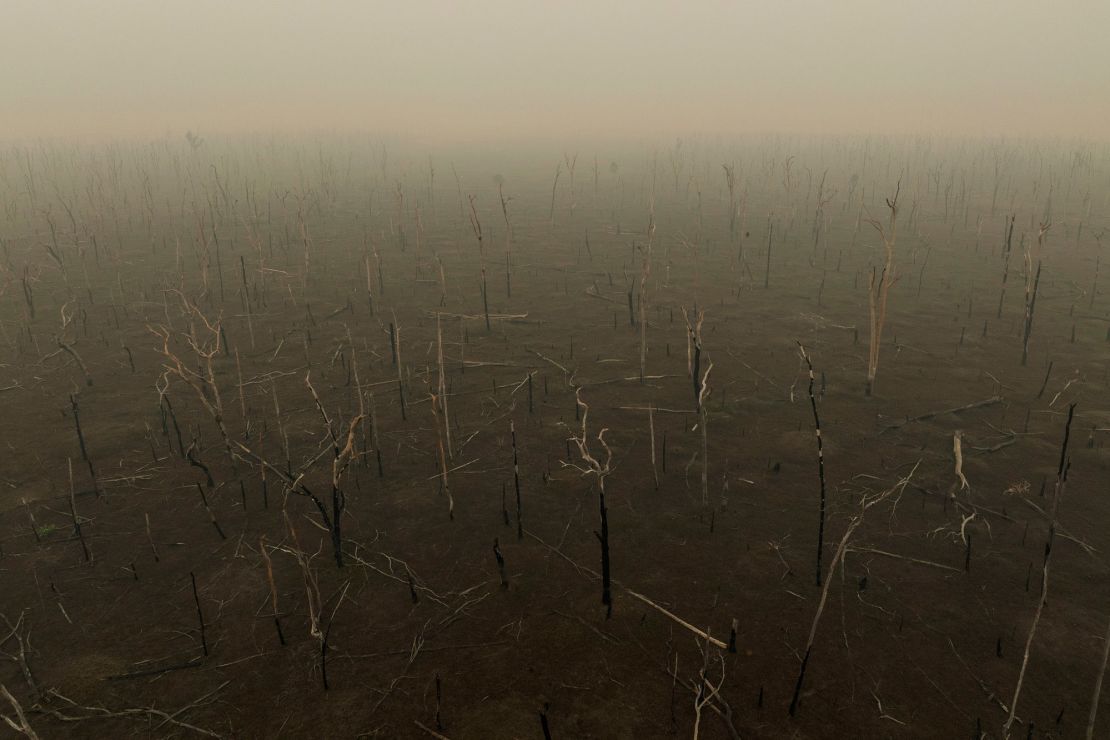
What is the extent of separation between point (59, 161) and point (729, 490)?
26435 millimetres

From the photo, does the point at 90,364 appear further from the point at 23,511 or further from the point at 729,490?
the point at 729,490

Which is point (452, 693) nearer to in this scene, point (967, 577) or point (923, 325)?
point (967, 577)

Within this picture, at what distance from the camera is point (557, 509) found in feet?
13.4

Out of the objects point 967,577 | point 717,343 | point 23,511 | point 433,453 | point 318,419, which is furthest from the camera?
point 717,343

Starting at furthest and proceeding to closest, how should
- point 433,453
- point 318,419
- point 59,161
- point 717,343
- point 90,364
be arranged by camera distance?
point 59,161, point 717,343, point 90,364, point 318,419, point 433,453

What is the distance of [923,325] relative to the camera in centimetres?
720

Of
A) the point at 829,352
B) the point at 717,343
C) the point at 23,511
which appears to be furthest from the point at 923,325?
the point at 23,511

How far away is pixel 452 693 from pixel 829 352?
16.5 ft

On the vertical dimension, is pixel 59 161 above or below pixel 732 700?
above

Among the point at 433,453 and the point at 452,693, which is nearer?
the point at 452,693

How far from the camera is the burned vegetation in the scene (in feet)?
9.08

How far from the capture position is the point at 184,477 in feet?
14.6

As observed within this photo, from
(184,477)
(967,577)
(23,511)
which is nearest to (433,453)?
(184,477)

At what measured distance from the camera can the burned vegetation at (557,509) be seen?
2.77 meters
